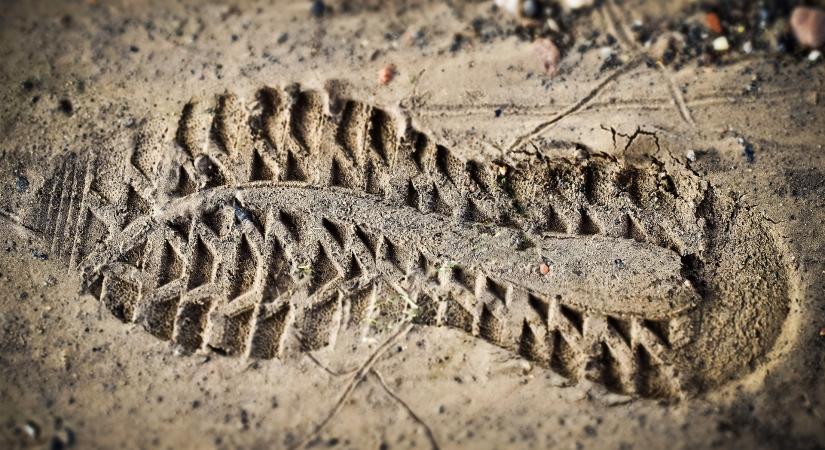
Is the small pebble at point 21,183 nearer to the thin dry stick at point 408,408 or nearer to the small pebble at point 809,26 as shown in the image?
the thin dry stick at point 408,408

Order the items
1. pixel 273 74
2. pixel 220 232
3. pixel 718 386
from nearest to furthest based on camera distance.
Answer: pixel 718 386
pixel 220 232
pixel 273 74

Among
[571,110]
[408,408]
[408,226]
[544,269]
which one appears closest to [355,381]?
[408,408]

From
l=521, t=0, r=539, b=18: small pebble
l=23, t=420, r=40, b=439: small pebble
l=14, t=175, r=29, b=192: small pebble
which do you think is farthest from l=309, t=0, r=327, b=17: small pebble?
l=23, t=420, r=40, b=439: small pebble

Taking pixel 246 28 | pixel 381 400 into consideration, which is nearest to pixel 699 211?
pixel 381 400

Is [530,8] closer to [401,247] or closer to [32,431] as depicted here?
[401,247]

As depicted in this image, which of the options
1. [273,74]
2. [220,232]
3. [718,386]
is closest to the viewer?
[718,386]

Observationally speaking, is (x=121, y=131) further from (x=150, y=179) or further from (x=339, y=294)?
(x=339, y=294)

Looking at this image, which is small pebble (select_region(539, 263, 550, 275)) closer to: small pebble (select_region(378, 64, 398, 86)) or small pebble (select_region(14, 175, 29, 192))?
A: small pebble (select_region(378, 64, 398, 86))

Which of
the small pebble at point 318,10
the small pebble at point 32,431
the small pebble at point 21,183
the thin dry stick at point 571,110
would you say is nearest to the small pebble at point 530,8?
the thin dry stick at point 571,110
